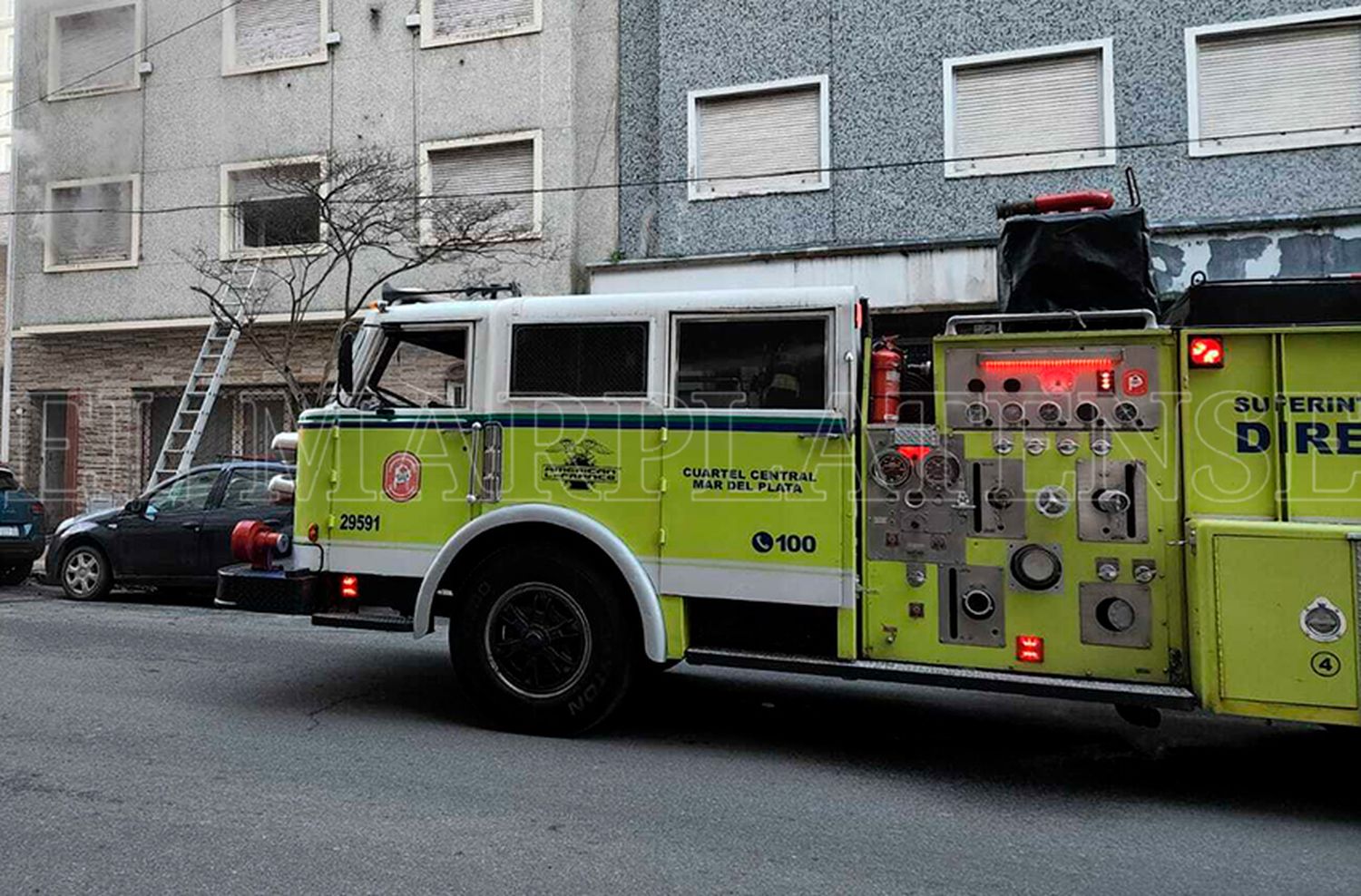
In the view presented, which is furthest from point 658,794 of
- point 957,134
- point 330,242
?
point 330,242

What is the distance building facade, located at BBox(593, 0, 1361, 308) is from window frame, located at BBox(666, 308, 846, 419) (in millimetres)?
7372

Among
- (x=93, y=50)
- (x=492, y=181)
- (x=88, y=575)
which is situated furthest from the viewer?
(x=93, y=50)

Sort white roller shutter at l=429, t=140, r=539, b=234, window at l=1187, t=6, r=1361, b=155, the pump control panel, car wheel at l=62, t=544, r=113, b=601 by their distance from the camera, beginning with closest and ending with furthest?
the pump control panel
car wheel at l=62, t=544, r=113, b=601
window at l=1187, t=6, r=1361, b=155
white roller shutter at l=429, t=140, r=539, b=234

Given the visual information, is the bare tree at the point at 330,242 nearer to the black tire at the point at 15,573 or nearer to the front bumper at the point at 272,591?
the black tire at the point at 15,573

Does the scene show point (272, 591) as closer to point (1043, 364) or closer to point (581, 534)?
point (581, 534)

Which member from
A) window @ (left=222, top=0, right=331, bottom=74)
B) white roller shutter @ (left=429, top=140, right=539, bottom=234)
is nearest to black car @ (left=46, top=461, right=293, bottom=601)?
white roller shutter @ (left=429, top=140, right=539, bottom=234)

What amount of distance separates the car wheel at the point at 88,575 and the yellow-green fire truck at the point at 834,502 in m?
6.29

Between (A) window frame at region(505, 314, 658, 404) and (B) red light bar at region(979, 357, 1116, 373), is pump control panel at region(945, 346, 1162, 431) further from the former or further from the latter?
(A) window frame at region(505, 314, 658, 404)

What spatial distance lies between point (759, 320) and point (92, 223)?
15.9 meters

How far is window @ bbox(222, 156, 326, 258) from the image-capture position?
15.1 metres

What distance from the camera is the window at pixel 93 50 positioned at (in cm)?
1644

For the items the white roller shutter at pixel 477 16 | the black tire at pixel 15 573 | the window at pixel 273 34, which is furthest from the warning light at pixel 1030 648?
the window at pixel 273 34

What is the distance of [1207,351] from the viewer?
4.46m

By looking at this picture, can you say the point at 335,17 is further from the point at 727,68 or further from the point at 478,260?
the point at 727,68
